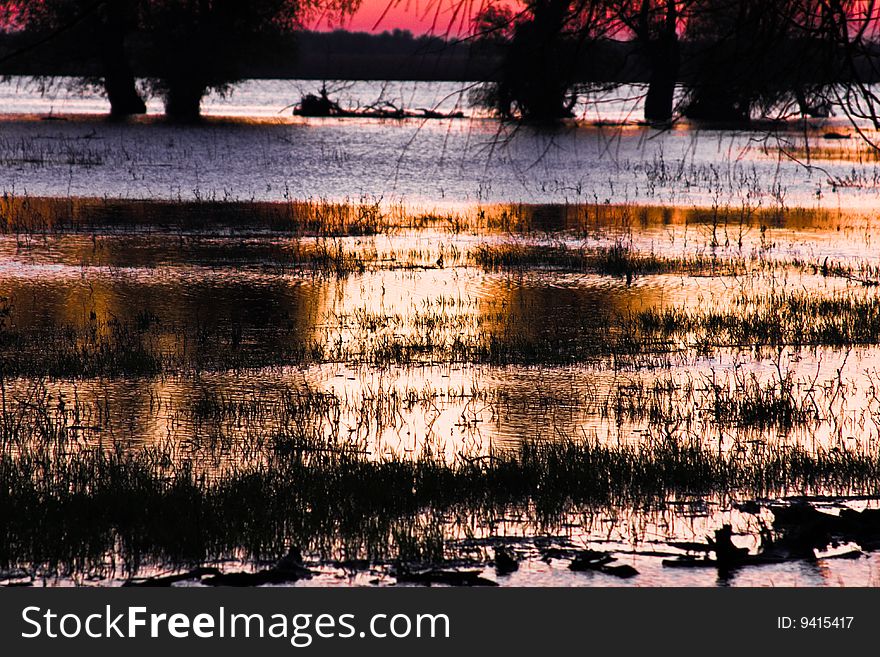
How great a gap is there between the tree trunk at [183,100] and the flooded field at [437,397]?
43568 mm

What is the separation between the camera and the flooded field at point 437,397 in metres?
6.39

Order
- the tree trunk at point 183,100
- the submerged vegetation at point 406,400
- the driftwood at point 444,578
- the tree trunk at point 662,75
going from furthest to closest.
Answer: the tree trunk at point 183,100, the submerged vegetation at point 406,400, the tree trunk at point 662,75, the driftwood at point 444,578

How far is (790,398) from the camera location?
10.1 meters

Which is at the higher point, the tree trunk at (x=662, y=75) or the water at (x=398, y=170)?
the tree trunk at (x=662, y=75)

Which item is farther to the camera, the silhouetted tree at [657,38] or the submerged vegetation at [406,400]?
the submerged vegetation at [406,400]

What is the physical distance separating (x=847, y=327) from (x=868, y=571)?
27.6 feet

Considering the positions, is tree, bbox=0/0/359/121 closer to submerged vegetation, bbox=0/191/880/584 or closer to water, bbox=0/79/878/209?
water, bbox=0/79/878/209

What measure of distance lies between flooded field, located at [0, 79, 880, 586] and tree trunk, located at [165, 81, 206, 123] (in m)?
43.6

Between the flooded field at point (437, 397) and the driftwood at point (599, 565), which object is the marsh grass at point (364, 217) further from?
the driftwood at point (599, 565)

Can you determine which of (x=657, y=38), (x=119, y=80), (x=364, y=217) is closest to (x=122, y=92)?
(x=119, y=80)

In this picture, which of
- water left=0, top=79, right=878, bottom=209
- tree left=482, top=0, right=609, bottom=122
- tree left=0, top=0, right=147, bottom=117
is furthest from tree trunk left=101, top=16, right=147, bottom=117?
tree left=482, top=0, right=609, bottom=122

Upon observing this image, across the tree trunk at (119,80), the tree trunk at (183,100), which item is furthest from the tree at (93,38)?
the tree trunk at (183,100)

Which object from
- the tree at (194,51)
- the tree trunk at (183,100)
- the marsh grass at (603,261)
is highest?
the tree at (194,51)

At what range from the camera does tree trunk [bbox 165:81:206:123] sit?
224 feet
